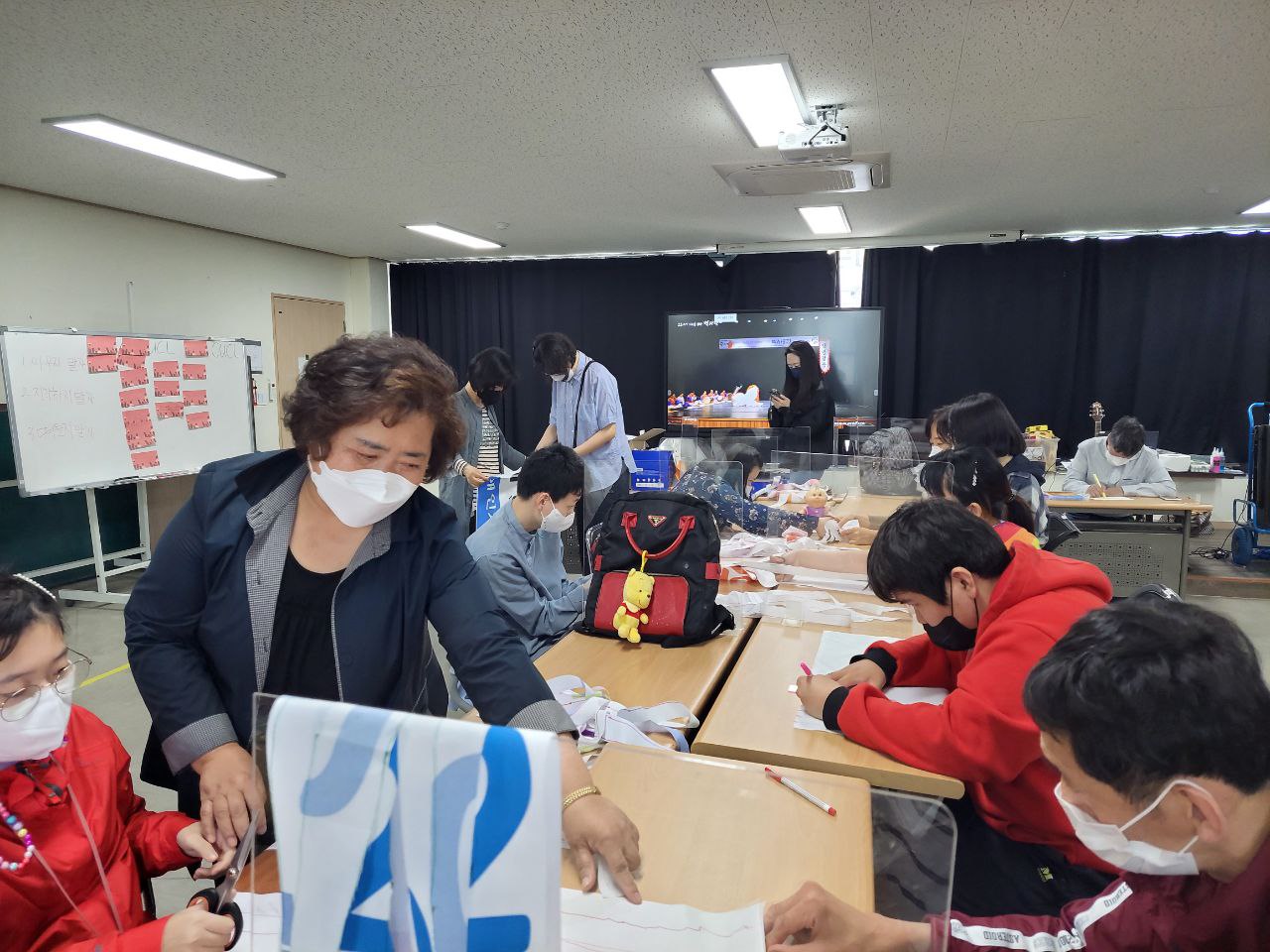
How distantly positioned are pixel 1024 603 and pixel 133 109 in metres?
3.73

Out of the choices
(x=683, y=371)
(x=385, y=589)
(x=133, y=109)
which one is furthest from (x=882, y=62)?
(x=683, y=371)

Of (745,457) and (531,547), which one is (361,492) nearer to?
(531,547)

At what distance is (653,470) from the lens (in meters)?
4.95

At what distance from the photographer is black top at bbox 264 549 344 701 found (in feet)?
3.72

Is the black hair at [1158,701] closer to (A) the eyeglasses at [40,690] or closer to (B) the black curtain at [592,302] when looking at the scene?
(A) the eyeglasses at [40,690]

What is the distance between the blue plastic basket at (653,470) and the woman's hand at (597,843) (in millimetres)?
3569

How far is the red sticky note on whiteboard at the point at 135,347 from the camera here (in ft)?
15.3

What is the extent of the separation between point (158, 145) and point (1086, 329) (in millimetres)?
6439

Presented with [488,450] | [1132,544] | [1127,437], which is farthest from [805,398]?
[488,450]

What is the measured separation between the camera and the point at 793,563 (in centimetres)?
281

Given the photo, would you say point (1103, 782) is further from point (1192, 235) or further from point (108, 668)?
point (1192, 235)

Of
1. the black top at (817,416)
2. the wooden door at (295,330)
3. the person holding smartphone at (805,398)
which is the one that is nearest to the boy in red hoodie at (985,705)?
the black top at (817,416)

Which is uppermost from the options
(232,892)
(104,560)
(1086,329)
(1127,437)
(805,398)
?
(1086,329)

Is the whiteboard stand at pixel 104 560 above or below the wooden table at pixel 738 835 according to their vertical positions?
below
